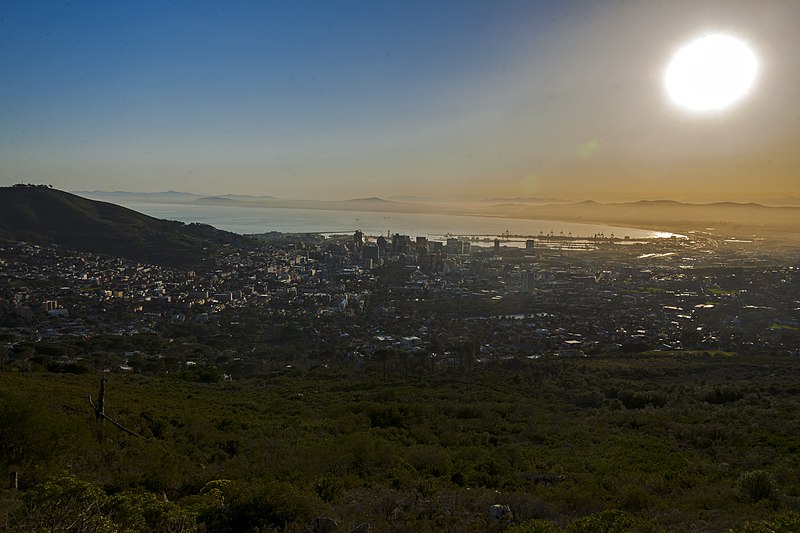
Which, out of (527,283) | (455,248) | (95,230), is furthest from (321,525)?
(455,248)

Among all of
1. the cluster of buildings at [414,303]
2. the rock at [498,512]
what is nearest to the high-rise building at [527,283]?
the cluster of buildings at [414,303]

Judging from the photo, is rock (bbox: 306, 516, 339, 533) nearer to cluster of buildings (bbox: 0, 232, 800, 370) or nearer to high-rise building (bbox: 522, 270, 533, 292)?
cluster of buildings (bbox: 0, 232, 800, 370)

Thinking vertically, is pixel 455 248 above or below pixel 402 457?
above

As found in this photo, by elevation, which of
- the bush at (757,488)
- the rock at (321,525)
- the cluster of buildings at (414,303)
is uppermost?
the rock at (321,525)

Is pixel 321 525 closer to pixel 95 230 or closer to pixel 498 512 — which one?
pixel 498 512

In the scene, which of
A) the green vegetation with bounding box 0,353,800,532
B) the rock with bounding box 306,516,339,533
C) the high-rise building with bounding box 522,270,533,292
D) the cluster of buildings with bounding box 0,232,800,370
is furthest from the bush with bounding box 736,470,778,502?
the high-rise building with bounding box 522,270,533,292

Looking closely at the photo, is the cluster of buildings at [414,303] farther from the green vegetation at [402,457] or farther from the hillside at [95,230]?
the green vegetation at [402,457]

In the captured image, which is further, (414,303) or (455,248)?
(455,248)
